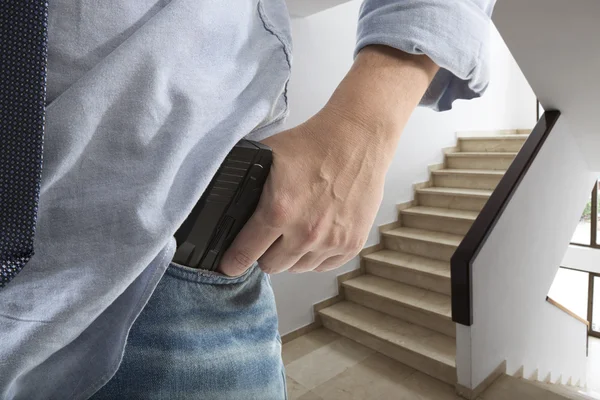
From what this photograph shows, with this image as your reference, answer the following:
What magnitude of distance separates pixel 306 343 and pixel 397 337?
0.84 metres

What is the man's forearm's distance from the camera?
381mm

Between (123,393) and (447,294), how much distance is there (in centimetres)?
410

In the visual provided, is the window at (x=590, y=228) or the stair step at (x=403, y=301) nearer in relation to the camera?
the stair step at (x=403, y=301)

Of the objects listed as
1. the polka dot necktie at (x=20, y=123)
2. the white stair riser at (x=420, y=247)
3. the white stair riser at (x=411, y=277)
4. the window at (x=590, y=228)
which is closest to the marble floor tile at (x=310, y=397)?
the white stair riser at (x=411, y=277)

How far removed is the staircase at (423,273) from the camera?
3.71m

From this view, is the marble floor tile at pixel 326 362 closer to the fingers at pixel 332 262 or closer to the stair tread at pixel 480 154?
the stair tread at pixel 480 154

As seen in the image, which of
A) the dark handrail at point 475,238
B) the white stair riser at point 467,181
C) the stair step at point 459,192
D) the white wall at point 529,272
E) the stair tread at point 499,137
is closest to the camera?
the dark handrail at point 475,238

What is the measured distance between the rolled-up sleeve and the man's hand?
2 centimetres

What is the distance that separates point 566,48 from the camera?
3.01 m

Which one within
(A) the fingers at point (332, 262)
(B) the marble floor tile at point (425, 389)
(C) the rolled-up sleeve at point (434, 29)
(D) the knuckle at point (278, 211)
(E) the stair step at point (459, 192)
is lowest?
(B) the marble floor tile at point (425, 389)

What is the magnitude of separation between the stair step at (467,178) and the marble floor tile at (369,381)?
246cm

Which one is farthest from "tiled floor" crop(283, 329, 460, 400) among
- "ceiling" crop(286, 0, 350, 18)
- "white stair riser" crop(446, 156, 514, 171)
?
"ceiling" crop(286, 0, 350, 18)

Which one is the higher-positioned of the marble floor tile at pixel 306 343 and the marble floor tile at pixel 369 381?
the marble floor tile at pixel 306 343

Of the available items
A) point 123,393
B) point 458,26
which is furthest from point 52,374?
point 458,26
